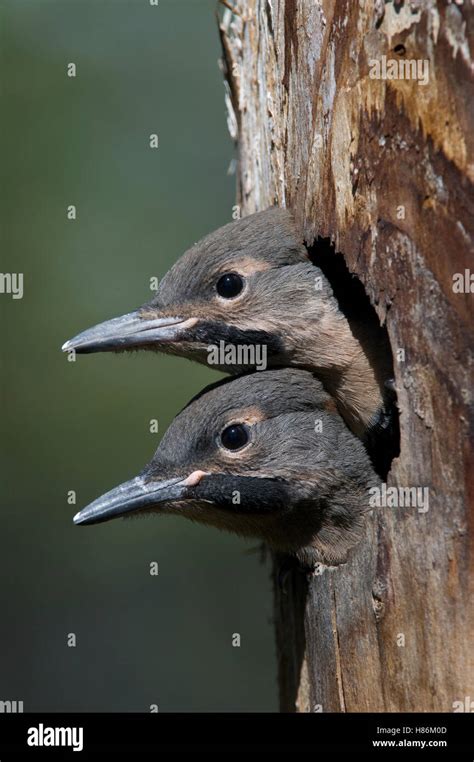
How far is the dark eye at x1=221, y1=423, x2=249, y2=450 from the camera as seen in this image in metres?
4.14

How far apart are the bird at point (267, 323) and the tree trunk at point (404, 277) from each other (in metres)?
0.31

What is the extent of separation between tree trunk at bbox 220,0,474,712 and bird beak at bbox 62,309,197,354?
2.58 feet

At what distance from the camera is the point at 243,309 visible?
14.3 ft

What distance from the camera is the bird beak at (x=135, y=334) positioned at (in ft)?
14.4

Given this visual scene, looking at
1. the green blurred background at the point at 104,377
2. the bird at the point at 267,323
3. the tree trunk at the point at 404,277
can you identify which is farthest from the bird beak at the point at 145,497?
the green blurred background at the point at 104,377

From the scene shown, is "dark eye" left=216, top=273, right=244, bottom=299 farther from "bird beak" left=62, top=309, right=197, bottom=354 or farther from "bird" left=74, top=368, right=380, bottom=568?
"bird" left=74, top=368, right=380, bottom=568

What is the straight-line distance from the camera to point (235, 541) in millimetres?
11281

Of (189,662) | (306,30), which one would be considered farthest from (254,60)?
(189,662)

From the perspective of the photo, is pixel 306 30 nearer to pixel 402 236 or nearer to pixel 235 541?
pixel 402 236

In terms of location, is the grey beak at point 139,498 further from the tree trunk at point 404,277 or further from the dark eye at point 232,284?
the dark eye at point 232,284

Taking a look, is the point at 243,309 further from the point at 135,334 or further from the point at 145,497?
the point at 145,497

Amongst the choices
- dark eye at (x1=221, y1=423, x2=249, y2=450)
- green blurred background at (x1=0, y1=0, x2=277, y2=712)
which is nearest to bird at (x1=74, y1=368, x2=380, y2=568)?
dark eye at (x1=221, y1=423, x2=249, y2=450)

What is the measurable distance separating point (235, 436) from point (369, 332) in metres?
0.69
